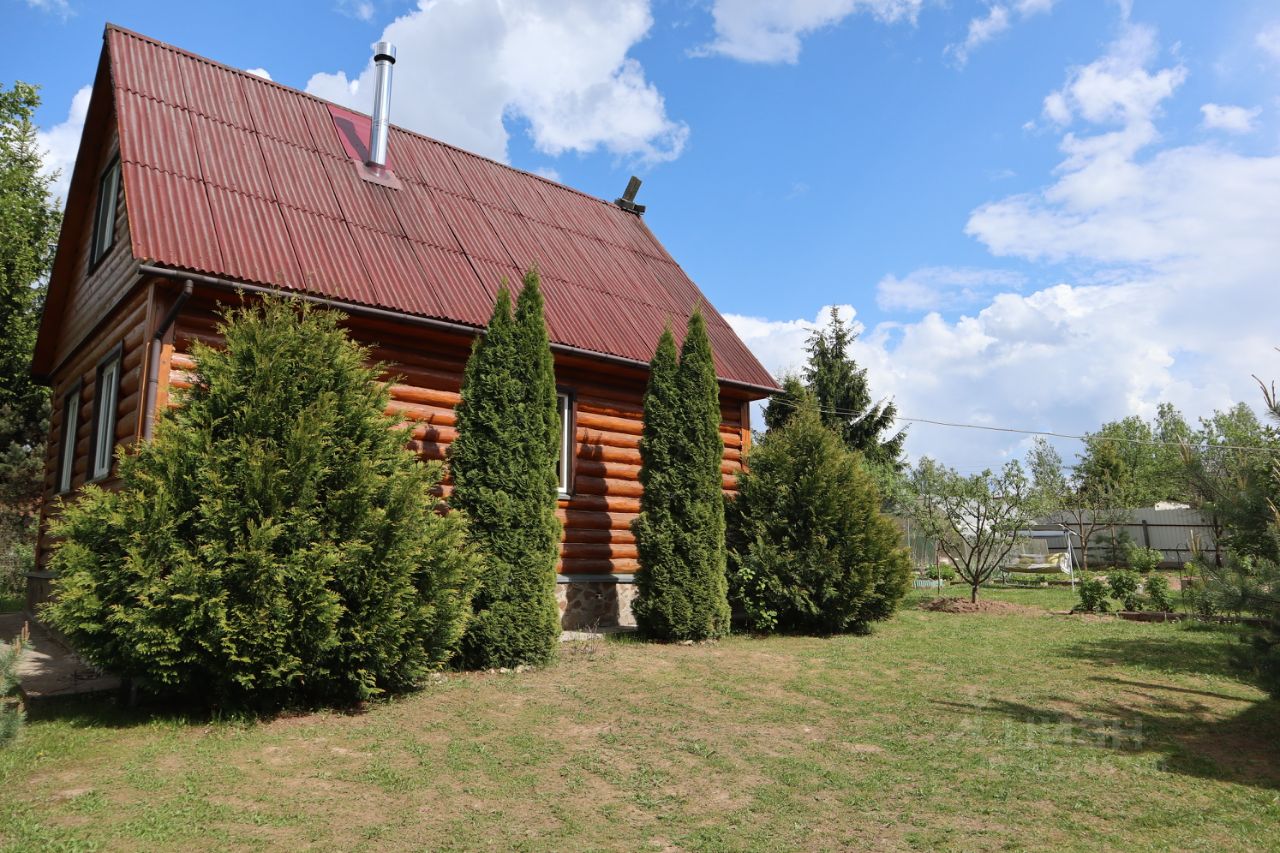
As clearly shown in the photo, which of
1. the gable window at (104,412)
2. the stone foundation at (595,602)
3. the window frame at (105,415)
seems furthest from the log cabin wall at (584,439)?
the gable window at (104,412)

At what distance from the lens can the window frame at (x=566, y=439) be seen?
35.5 feet

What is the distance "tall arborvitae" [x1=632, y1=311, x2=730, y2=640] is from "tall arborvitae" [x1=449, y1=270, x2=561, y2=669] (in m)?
1.75

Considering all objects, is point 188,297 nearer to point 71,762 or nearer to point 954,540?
point 71,762

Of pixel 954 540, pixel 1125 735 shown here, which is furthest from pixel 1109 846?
pixel 954 540

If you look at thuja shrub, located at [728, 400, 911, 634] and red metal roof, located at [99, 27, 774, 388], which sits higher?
red metal roof, located at [99, 27, 774, 388]

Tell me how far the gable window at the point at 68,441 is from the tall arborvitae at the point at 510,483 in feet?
22.1

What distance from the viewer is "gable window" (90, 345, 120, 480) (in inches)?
371

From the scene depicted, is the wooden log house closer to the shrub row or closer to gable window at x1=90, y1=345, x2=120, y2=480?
gable window at x1=90, y1=345, x2=120, y2=480

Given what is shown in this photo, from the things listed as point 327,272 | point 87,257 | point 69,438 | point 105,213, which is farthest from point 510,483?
point 69,438

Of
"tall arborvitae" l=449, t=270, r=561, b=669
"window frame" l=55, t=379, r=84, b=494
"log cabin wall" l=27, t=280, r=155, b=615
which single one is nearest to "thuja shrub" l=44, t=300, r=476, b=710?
"log cabin wall" l=27, t=280, r=155, b=615

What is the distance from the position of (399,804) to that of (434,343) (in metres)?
6.20

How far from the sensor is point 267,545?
596 cm

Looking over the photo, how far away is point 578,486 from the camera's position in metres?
10.9

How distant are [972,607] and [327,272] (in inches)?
462
